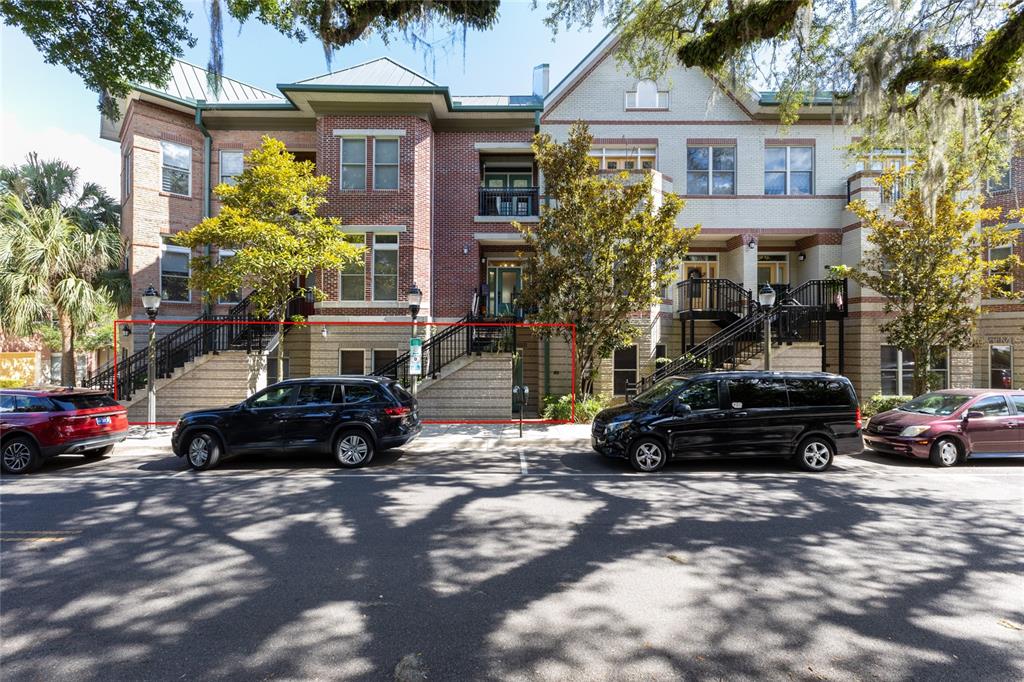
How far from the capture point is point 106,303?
16.2m

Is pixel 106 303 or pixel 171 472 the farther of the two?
pixel 106 303

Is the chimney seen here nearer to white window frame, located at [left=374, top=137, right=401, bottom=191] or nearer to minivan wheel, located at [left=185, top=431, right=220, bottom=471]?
white window frame, located at [left=374, top=137, right=401, bottom=191]

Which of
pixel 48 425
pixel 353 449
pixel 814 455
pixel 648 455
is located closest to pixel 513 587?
pixel 648 455

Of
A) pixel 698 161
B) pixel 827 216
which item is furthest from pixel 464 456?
pixel 827 216

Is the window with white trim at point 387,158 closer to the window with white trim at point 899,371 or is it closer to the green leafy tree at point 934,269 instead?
the green leafy tree at point 934,269

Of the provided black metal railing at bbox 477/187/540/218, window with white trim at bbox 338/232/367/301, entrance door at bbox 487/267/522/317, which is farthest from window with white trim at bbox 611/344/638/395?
window with white trim at bbox 338/232/367/301

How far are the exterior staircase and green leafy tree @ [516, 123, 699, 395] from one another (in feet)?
9.83

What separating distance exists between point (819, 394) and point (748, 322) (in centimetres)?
625

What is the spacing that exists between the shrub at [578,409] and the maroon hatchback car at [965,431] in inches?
257

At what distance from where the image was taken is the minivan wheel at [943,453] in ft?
30.8

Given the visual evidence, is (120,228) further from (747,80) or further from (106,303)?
(747,80)

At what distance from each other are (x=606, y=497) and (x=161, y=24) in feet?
35.9

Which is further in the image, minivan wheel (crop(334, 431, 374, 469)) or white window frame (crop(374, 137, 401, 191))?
white window frame (crop(374, 137, 401, 191))

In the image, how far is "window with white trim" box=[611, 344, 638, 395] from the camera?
657 inches
